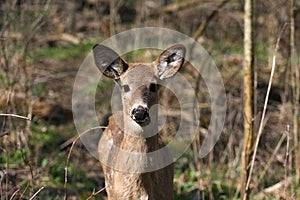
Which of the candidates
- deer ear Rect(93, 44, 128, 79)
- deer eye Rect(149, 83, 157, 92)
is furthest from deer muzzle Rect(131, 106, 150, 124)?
deer ear Rect(93, 44, 128, 79)

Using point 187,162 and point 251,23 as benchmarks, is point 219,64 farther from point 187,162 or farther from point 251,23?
point 251,23

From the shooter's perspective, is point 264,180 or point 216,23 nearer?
point 264,180

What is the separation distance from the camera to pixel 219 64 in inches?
417

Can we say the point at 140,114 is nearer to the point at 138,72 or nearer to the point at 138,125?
the point at 138,125

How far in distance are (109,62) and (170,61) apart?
0.48m

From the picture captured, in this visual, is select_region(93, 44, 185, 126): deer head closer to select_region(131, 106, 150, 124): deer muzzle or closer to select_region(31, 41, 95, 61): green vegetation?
select_region(131, 106, 150, 124): deer muzzle

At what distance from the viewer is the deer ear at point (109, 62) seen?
5.07m

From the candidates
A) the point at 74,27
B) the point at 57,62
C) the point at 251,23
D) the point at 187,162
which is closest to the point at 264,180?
the point at 187,162

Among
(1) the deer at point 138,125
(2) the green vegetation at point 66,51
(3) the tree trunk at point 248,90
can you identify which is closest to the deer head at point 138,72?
(1) the deer at point 138,125

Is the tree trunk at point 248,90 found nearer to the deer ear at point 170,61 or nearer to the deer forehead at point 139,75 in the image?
the deer ear at point 170,61

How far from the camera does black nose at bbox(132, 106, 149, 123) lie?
471 centimetres

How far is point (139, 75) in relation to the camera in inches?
203

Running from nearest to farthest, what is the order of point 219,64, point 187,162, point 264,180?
point 264,180
point 187,162
point 219,64

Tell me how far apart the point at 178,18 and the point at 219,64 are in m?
2.02
